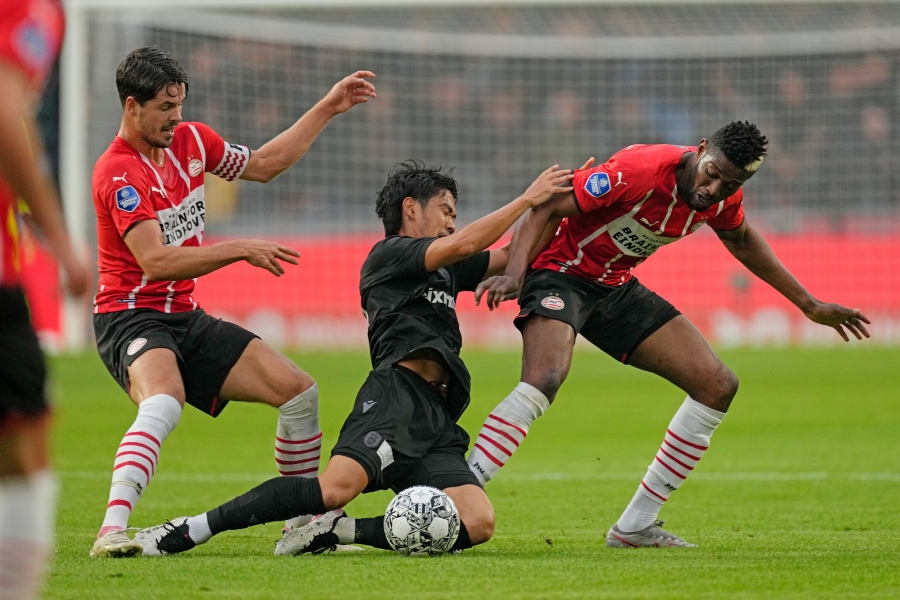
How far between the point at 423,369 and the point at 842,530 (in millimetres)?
2230

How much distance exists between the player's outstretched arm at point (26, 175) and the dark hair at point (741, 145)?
10.6 feet

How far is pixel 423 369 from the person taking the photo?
5566 millimetres

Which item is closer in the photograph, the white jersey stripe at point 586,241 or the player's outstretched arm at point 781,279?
the white jersey stripe at point 586,241

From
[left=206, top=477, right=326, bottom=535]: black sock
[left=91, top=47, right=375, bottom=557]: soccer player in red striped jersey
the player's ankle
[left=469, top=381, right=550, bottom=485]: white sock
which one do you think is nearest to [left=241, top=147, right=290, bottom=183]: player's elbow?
[left=91, top=47, right=375, bottom=557]: soccer player in red striped jersey

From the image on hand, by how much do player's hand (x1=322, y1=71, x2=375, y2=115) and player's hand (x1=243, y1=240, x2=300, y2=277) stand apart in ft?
5.34

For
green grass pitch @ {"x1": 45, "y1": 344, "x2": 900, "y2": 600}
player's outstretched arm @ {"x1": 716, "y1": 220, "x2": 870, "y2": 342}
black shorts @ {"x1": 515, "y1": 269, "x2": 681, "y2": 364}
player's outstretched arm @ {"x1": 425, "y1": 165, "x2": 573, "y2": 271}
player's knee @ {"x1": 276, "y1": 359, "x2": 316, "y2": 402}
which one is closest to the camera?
green grass pitch @ {"x1": 45, "y1": 344, "x2": 900, "y2": 600}

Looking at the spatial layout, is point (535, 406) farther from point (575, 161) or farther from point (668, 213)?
point (575, 161)

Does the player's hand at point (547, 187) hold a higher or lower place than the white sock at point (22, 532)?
higher

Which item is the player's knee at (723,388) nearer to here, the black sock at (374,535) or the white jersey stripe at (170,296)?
the black sock at (374,535)

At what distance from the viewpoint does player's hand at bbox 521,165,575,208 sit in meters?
5.40

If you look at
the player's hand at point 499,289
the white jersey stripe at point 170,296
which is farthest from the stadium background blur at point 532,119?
the player's hand at point 499,289

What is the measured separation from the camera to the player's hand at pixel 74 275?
10.1ft

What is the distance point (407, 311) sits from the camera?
5617mm

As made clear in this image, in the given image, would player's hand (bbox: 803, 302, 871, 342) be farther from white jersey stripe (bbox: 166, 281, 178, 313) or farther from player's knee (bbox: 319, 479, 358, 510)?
white jersey stripe (bbox: 166, 281, 178, 313)
